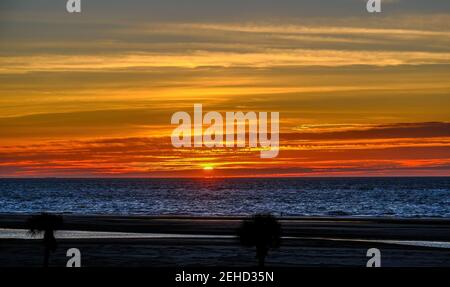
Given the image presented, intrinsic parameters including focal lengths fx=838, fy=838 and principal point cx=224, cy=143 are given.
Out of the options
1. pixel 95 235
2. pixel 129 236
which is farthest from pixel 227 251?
pixel 95 235

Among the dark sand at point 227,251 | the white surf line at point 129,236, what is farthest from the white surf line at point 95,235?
the dark sand at point 227,251

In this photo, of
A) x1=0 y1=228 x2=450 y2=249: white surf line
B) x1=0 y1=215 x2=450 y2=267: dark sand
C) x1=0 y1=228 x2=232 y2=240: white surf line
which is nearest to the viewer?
x1=0 y1=215 x2=450 y2=267: dark sand

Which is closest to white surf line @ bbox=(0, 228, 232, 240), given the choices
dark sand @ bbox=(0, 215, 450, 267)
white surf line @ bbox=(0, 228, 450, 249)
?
white surf line @ bbox=(0, 228, 450, 249)

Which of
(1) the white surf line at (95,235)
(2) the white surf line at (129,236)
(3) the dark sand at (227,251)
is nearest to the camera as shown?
(3) the dark sand at (227,251)

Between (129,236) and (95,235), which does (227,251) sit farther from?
(95,235)

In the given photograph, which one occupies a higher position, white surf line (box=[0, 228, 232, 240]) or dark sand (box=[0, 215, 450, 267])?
dark sand (box=[0, 215, 450, 267])

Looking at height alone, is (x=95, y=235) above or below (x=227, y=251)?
below

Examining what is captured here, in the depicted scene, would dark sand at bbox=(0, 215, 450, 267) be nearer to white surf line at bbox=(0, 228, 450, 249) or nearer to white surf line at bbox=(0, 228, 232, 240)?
white surf line at bbox=(0, 228, 450, 249)

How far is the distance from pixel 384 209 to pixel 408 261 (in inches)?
3084

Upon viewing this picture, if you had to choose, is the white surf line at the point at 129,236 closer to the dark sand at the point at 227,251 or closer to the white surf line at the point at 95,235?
the white surf line at the point at 95,235

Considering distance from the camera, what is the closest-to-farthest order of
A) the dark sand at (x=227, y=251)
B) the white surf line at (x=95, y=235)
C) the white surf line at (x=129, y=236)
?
the dark sand at (x=227, y=251)
the white surf line at (x=129, y=236)
the white surf line at (x=95, y=235)
